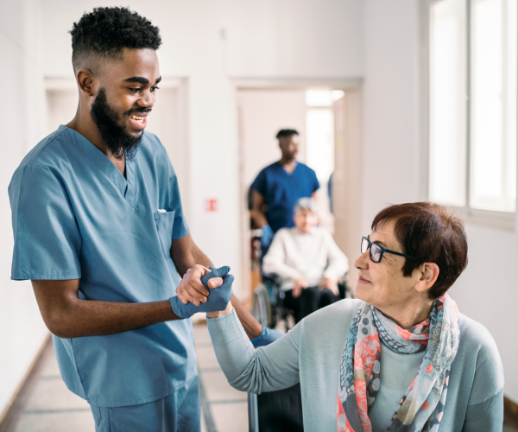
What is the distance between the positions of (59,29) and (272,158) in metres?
3.52

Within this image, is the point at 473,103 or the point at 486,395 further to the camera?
the point at 473,103

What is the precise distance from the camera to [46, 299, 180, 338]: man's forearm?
0.99 m

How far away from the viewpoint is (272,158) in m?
6.75

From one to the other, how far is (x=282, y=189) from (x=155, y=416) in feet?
9.86

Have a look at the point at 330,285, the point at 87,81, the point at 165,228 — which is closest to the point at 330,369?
the point at 165,228

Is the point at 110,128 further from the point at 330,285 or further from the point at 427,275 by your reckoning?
the point at 330,285

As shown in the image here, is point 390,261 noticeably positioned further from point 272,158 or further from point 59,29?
point 272,158

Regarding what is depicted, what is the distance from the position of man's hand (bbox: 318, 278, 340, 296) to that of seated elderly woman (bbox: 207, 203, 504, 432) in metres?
1.79

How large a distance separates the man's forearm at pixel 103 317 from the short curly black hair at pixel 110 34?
541 millimetres

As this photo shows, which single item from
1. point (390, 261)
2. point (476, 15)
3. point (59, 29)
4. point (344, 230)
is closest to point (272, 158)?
point (344, 230)

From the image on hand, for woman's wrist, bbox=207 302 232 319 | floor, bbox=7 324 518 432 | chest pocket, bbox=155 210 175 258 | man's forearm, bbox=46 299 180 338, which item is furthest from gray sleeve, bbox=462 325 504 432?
floor, bbox=7 324 518 432

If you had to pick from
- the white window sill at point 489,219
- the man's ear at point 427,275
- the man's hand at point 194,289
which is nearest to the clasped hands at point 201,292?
the man's hand at point 194,289

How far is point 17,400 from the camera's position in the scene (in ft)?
8.74

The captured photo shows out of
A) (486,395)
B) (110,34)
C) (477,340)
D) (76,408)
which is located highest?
(110,34)
